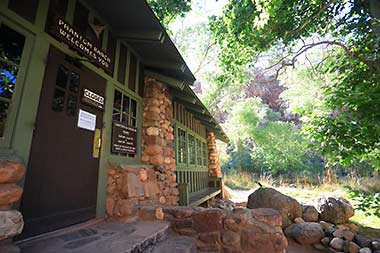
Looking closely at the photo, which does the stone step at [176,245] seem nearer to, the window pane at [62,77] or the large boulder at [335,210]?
the window pane at [62,77]

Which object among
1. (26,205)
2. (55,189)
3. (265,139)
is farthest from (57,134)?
(265,139)

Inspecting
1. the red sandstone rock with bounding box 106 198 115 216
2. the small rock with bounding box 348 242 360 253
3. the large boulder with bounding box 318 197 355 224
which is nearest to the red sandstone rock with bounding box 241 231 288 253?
the red sandstone rock with bounding box 106 198 115 216

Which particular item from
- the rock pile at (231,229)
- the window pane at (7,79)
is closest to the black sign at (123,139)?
the rock pile at (231,229)

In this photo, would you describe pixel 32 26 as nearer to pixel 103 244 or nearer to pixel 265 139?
pixel 103 244

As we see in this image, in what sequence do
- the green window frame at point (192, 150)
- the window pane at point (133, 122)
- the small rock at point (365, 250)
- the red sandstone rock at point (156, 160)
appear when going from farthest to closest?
the green window frame at point (192, 150) < the small rock at point (365, 250) < the red sandstone rock at point (156, 160) < the window pane at point (133, 122)

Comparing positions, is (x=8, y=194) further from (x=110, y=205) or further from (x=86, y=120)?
(x=110, y=205)

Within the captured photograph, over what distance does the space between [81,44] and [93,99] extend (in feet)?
2.09

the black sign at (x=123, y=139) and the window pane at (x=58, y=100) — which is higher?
the window pane at (x=58, y=100)

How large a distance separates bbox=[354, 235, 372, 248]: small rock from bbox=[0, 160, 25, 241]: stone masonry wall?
6080 mm

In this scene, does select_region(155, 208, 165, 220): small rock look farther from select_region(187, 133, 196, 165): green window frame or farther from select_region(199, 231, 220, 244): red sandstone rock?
select_region(187, 133, 196, 165): green window frame

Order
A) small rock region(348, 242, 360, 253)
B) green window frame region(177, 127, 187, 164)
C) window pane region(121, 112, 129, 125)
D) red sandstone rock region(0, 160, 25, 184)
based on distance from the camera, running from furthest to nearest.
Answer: green window frame region(177, 127, 187, 164) → small rock region(348, 242, 360, 253) → window pane region(121, 112, 129, 125) → red sandstone rock region(0, 160, 25, 184)

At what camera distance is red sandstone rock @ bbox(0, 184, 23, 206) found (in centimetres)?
131

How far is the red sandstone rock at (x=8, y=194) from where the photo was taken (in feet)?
4.29

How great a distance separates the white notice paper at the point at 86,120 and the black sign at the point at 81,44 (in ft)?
2.14
